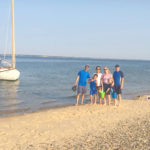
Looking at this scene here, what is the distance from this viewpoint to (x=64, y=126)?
7.51 meters

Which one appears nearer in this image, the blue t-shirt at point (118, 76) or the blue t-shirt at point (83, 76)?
the blue t-shirt at point (118, 76)

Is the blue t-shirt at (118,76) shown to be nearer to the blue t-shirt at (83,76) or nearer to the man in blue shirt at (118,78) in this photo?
the man in blue shirt at (118,78)

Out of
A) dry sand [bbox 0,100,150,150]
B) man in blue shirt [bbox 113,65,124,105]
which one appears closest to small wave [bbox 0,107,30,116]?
dry sand [bbox 0,100,150,150]

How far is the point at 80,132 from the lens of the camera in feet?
22.3

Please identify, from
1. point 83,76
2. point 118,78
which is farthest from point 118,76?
point 83,76

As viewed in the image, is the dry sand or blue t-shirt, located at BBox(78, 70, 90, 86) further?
blue t-shirt, located at BBox(78, 70, 90, 86)

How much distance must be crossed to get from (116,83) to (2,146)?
593 cm

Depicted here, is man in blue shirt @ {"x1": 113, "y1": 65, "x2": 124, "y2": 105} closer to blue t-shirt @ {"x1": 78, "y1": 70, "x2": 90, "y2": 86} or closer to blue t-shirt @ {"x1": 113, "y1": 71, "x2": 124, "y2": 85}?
blue t-shirt @ {"x1": 113, "y1": 71, "x2": 124, "y2": 85}

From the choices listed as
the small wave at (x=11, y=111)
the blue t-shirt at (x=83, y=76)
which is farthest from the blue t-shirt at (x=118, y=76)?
the small wave at (x=11, y=111)

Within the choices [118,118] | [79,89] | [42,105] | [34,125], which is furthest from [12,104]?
[118,118]

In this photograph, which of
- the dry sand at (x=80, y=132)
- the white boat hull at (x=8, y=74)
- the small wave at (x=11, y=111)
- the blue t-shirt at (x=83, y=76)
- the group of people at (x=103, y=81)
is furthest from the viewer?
the white boat hull at (x=8, y=74)

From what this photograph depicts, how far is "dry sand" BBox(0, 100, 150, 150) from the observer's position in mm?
5586

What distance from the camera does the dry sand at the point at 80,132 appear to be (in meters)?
5.59

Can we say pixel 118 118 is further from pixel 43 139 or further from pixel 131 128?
pixel 43 139
